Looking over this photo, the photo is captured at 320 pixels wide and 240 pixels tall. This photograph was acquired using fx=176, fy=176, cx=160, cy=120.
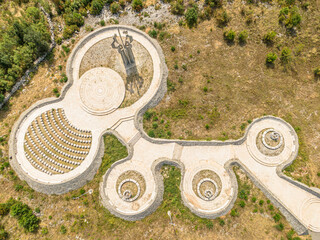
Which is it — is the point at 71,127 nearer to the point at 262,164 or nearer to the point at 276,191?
the point at 262,164

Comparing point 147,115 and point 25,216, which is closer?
point 25,216

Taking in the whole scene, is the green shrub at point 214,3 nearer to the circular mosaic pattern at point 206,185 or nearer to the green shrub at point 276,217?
the circular mosaic pattern at point 206,185

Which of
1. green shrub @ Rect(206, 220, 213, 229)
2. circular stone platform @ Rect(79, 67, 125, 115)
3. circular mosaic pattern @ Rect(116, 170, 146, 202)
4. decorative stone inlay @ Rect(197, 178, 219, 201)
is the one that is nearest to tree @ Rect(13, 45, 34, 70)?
circular stone platform @ Rect(79, 67, 125, 115)

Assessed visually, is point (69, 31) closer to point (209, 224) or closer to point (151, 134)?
Result: point (151, 134)

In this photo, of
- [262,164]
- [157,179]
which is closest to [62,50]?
[157,179]

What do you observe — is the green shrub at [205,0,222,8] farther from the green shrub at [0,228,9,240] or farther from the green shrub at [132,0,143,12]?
the green shrub at [0,228,9,240]

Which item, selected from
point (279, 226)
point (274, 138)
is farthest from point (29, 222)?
point (274, 138)
